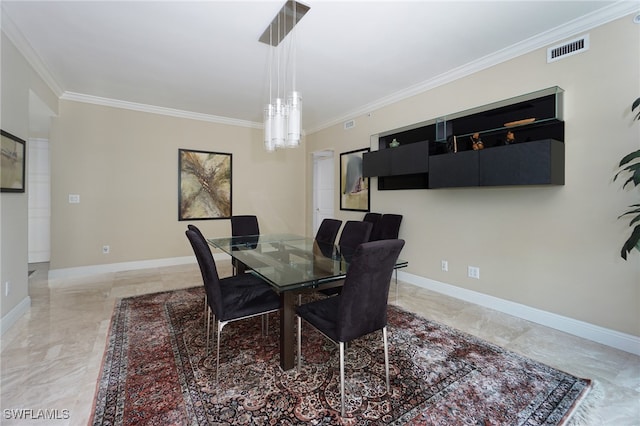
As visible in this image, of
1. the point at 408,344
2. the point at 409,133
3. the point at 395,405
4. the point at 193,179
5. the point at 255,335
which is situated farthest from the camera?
the point at 193,179

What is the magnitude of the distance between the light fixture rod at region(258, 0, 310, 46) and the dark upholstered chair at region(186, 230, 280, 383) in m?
1.92

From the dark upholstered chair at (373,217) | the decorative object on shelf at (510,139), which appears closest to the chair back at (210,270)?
the dark upholstered chair at (373,217)

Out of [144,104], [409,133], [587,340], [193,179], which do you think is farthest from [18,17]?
[587,340]

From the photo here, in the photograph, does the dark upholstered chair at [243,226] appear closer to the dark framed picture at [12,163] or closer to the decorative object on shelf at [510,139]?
the dark framed picture at [12,163]

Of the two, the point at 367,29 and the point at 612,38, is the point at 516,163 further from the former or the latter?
the point at 367,29

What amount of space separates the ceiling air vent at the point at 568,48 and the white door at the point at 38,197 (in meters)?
7.38

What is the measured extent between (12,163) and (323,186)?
14.5 ft

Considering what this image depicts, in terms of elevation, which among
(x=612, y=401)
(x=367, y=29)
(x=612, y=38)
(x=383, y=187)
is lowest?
(x=612, y=401)

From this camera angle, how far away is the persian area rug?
1551mm

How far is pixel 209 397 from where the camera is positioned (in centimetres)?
169

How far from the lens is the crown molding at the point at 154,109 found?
4.26 meters

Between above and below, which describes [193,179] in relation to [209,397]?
above

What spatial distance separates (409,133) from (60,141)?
200 inches

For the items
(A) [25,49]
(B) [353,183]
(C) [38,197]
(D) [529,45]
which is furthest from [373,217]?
(C) [38,197]
